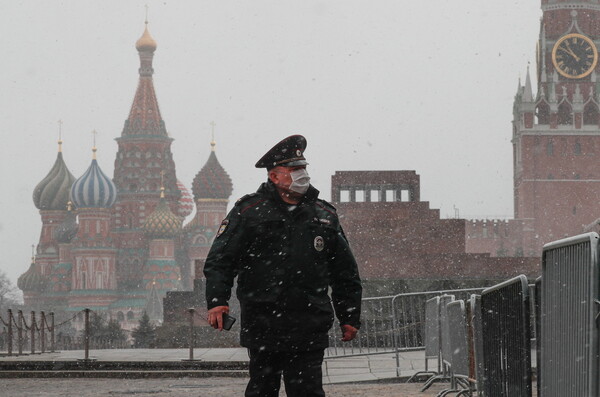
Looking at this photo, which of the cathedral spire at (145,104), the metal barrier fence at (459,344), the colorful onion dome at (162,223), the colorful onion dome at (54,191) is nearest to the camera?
the metal barrier fence at (459,344)

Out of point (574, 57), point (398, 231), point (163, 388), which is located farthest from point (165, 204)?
point (163, 388)

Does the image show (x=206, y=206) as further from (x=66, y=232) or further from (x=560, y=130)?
(x=560, y=130)

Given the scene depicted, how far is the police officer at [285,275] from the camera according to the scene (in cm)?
512

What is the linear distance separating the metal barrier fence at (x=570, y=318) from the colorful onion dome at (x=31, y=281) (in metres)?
127

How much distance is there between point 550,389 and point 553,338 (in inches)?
8.0

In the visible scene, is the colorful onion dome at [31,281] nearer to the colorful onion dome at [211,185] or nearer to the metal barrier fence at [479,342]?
the colorful onion dome at [211,185]

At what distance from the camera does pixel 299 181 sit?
17.3ft

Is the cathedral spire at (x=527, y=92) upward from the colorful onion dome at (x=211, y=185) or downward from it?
upward

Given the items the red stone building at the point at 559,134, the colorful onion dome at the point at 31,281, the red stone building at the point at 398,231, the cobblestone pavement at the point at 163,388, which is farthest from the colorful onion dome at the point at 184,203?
the cobblestone pavement at the point at 163,388

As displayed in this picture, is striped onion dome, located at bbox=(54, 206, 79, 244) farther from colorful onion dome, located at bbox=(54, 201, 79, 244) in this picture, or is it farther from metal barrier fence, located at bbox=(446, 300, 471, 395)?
metal barrier fence, located at bbox=(446, 300, 471, 395)

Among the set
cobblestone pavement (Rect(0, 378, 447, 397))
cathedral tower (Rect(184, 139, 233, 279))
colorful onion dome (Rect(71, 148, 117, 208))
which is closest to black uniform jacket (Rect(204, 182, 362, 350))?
cobblestone pavement (Rect(0, 378, 447, 397))

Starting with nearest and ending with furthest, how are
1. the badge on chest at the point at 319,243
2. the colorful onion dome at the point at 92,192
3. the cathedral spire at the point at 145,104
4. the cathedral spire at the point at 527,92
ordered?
1. the badge on chest at the point at 319,243
2. the cathedral spire at the point at 527,92
3. the colorful onion dome at the point at 92,192
4. the cathedral spire at the point at 145,104

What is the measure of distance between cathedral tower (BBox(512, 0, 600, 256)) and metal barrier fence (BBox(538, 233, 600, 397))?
321 ft

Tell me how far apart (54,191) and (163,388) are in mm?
121715
